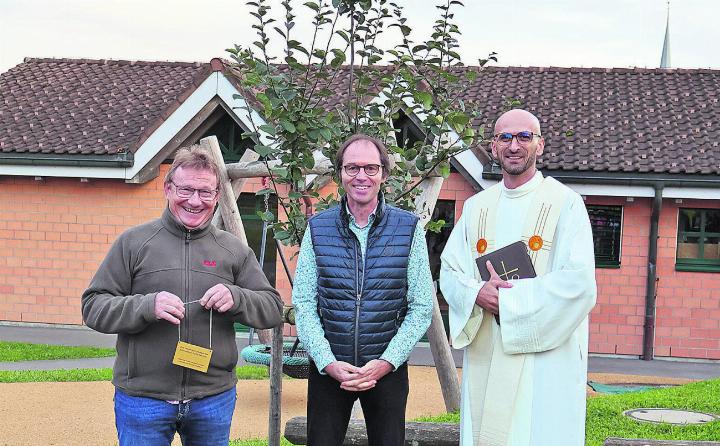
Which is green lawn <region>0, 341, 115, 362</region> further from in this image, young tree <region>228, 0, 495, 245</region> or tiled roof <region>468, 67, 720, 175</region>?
young tree <region>228, 0, 495, 245</region>

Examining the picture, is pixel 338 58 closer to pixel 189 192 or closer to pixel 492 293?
pixel 189 192

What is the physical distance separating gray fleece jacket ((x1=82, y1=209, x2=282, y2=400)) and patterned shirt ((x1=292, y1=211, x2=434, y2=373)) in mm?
291

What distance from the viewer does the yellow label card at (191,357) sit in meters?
4.05

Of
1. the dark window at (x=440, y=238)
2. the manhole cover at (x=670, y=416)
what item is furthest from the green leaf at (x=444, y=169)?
the dark window at (x=440, y=238)

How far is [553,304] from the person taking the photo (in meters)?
4.52

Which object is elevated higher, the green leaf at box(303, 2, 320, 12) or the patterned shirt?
the green leaf at box(303, 2, 320, 12)

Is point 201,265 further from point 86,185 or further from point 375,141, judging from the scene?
point 86,185

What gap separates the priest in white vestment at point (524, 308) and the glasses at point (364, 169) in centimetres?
66

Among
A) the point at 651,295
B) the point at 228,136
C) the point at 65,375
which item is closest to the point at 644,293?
the point at 651,295

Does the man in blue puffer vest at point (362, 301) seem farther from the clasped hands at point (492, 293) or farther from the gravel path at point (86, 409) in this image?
the gravel path at point (86, 409)

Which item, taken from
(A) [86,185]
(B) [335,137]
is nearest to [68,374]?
(A) [86,185]

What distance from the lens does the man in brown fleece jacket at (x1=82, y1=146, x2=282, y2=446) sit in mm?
4094

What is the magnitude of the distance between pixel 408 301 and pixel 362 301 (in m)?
0.24

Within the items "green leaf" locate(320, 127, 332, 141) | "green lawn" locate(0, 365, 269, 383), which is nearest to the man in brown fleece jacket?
"green leaf" locate(320, 127, 332, 141)
